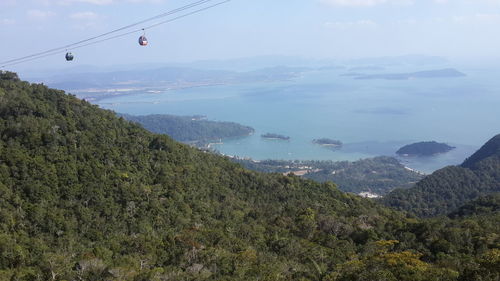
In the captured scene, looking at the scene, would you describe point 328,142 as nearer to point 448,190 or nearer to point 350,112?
point 350,112

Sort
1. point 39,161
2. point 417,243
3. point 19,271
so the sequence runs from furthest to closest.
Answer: point 39,161, point 417,243, point 19,271

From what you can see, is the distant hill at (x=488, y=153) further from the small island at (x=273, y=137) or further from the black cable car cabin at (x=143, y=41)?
the small island at (x=273, y=137)

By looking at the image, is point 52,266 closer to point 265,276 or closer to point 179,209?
point 265,276

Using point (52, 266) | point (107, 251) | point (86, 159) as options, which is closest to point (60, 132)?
point (86, 159)

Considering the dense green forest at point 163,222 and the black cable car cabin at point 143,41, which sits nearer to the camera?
the dense green forest at point 163,222

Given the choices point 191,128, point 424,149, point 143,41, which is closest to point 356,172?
point 424,149

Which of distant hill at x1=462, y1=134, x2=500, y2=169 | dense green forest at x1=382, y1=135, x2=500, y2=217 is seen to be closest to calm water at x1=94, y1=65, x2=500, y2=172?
distant hill at x1=462, y1=134, x2=500, y2=169

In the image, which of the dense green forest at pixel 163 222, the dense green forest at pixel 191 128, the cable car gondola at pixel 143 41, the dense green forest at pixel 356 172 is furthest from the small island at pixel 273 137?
the cable car gondola at pixel 143 41
